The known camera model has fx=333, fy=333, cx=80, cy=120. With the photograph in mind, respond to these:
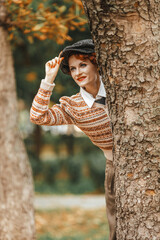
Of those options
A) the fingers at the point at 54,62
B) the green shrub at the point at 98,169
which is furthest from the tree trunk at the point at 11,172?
the green shrub at the point at 98,169

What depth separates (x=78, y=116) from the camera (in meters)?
2.42

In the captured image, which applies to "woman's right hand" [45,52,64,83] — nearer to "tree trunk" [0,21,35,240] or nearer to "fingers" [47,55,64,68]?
"fingers" [47,55,64,68]

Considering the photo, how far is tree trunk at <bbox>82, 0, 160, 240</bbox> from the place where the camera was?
171 centimetres

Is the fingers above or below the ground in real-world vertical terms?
above

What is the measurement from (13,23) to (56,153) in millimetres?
7676

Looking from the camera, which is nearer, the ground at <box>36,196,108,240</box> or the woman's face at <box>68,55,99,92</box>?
the woman's face at <box>68,55,99,92</box>

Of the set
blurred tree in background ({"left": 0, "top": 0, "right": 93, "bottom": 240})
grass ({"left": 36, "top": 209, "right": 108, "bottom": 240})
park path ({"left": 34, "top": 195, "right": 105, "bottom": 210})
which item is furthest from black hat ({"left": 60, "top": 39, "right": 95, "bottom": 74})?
park path ({"left": 34, "top": 195, "right": 105, "bottom": 210})

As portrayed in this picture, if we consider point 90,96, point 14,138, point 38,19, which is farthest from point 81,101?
point 14,138

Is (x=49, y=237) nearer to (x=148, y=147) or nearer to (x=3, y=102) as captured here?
(x=3, y=102)

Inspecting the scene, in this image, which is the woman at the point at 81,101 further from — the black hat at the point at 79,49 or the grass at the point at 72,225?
the grass at the point at 72,225

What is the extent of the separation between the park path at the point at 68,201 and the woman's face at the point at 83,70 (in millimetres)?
5283

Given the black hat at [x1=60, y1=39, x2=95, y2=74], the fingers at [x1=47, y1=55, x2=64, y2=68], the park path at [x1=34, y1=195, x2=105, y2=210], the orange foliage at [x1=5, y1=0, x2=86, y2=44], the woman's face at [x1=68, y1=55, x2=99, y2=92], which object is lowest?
the park path at [x1=34, y1=195, x2=105, y2=210]

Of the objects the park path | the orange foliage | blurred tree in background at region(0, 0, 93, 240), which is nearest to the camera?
the orange foliage

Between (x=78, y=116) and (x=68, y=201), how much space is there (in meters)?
6.03
